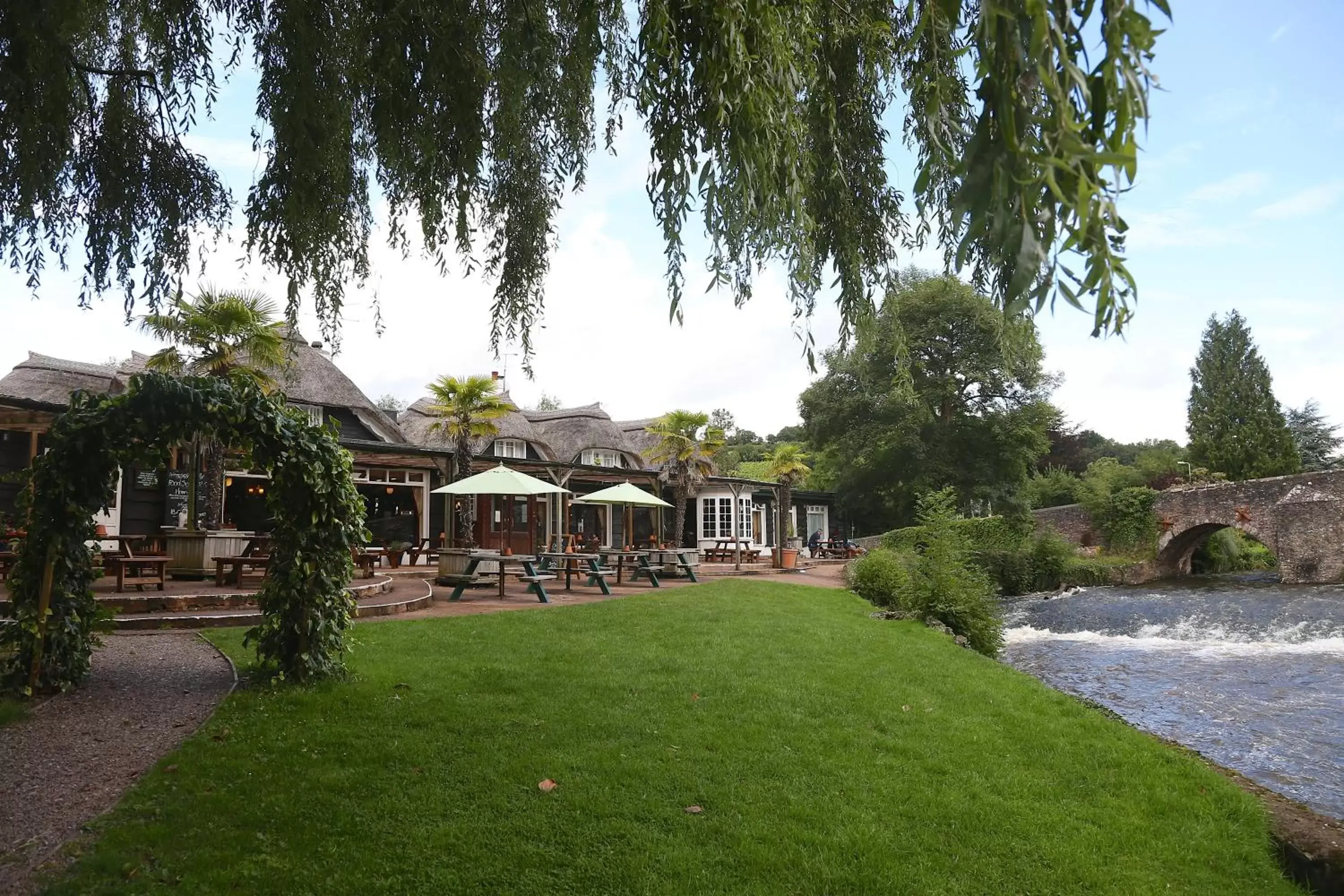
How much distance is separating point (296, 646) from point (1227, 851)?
5.86 metres

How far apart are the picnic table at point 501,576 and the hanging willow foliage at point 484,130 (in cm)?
757

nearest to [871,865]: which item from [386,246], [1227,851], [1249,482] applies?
[1227,851]

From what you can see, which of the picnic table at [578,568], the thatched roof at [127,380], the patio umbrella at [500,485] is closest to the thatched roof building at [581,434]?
the thatched roof at [127,380]

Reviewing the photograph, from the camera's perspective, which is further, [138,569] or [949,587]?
[949,587]

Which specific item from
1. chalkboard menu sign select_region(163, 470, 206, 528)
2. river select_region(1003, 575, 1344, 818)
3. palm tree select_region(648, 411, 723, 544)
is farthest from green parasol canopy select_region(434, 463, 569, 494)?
river select_region(1003, 575, 1344, 818)

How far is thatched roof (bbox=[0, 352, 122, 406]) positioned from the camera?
49.3 ft

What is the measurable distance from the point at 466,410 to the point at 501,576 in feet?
17.3

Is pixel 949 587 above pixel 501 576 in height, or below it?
below

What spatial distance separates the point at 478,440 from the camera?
66.9 feet

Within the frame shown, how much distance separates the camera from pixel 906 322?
95.3 feet

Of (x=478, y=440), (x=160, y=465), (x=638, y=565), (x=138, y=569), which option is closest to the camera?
(x=160, y=465)

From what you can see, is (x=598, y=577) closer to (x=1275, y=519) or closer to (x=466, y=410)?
(x=466, y=410)

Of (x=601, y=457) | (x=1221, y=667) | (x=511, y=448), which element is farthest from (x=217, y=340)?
(x=1221, y=667)

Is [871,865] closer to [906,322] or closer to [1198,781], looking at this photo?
[1198,781]
